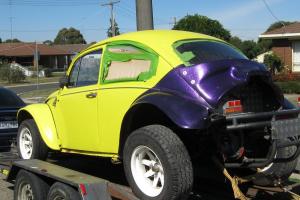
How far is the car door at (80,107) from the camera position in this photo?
571cm

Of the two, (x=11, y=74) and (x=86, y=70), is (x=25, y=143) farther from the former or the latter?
(x=11, y=74)

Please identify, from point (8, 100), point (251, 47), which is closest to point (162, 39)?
point (8, 100)

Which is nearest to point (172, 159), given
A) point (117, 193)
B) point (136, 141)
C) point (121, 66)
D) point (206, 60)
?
point (136, 141)

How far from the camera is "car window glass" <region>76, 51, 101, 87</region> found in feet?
19.3

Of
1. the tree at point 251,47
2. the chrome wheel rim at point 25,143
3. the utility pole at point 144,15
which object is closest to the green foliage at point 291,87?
the utility pole at point 144,15

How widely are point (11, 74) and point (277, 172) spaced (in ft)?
175

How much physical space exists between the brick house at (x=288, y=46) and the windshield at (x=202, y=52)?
23.0m

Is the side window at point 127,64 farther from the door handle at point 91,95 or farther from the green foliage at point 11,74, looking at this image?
the green foliage at point 11,74

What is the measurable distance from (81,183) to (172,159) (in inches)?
39.2

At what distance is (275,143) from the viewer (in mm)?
4477

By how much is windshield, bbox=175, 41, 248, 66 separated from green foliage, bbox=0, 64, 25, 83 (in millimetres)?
52571

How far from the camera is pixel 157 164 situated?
4594mm

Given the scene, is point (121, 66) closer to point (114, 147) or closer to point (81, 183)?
point (114, 147)

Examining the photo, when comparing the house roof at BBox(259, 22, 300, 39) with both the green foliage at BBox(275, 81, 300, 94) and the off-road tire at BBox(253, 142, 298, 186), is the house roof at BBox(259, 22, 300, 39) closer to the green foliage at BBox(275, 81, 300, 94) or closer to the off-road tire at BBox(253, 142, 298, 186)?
the green foliage at BBox(275, 81, 300, 94)
